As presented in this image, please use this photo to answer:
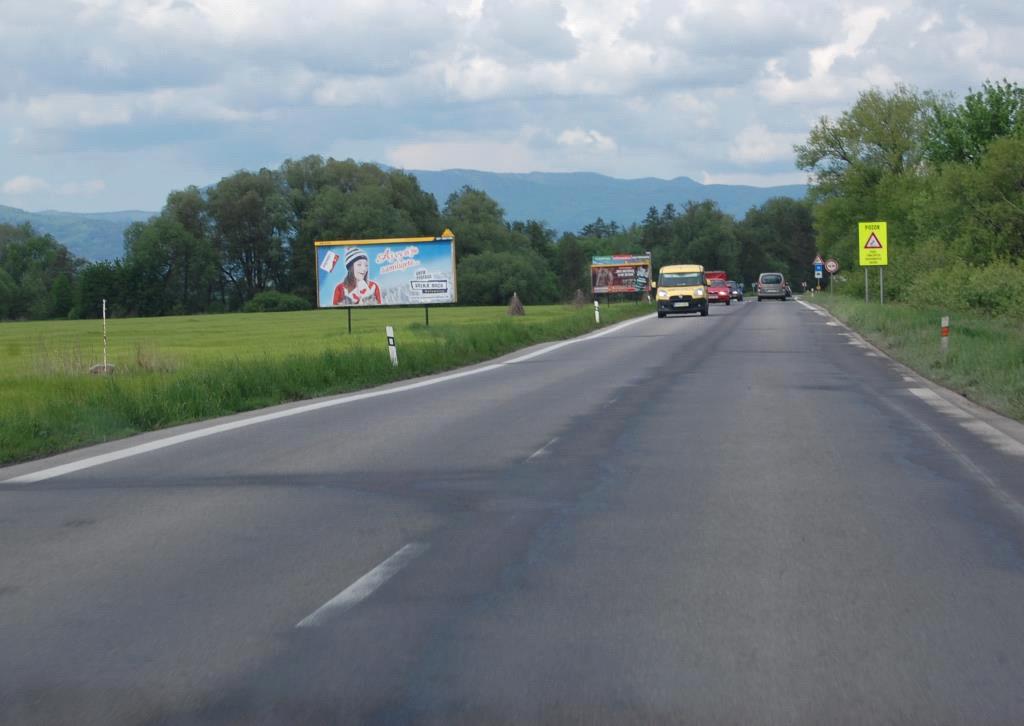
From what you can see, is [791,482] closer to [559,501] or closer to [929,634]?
[559,501]

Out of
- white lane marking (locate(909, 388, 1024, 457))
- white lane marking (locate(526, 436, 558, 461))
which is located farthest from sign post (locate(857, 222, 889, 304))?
white lane marking (locate(526, 436, 558, 461))

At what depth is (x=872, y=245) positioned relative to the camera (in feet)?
149

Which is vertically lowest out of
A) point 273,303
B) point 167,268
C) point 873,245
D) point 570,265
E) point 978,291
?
point 273,303

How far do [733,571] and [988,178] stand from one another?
168 feet

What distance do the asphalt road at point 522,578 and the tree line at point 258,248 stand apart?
318 ft

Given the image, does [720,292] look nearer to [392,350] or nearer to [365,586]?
[392,350]

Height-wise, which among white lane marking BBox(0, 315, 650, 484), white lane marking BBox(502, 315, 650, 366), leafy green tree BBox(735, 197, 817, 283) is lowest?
white lane marking BBox(502, 315, 650, 366)

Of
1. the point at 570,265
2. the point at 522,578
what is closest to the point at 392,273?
the point at 522,578

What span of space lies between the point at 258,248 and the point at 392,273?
255ft

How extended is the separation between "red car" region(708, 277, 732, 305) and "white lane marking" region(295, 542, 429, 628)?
78877 millimetres

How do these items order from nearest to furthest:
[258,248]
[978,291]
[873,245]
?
[978,291] → [873,245] → [258,248]

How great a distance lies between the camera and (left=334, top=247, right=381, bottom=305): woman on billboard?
47.8m

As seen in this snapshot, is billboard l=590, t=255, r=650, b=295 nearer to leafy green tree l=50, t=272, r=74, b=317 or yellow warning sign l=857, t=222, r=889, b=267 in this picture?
yellow warning sign l=857, t=222, r=889, b=267

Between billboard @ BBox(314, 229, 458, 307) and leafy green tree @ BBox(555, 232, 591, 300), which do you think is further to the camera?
leafy green tree @ BBox(555, 232, 591, 300)
